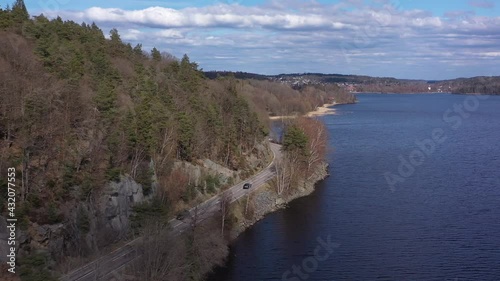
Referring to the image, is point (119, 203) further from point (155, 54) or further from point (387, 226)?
point (155, 54)

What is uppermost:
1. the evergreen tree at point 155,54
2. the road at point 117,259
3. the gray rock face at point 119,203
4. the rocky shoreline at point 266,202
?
the evergreen tree at point 155,54

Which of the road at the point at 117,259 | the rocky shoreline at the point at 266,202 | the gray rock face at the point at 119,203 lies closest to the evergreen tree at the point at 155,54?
the rocky shoreline at the point at 266,202

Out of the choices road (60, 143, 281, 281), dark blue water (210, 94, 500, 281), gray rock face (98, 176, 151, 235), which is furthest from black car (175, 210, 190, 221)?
dark blue water (210, 94, 500, 281)

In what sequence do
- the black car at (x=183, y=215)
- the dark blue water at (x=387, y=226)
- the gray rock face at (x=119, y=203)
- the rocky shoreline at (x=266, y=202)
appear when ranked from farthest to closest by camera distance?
1. the rocky shoreline at (x=266, y=202)
2. the black car at (x=183, y=215)
3. the dark blue water at (x=387, y=226)
4. the gray rock face at (x=119, y=203)

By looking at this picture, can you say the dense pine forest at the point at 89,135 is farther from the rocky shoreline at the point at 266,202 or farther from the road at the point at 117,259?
the rocky shoreline at the point at 266,202

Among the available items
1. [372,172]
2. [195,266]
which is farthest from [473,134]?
[195,266]

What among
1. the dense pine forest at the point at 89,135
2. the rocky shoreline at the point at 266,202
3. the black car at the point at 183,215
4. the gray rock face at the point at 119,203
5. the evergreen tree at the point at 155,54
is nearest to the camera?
the dense pine forest at the point at 89,135

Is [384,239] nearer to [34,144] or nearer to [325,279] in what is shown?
[325,279]
